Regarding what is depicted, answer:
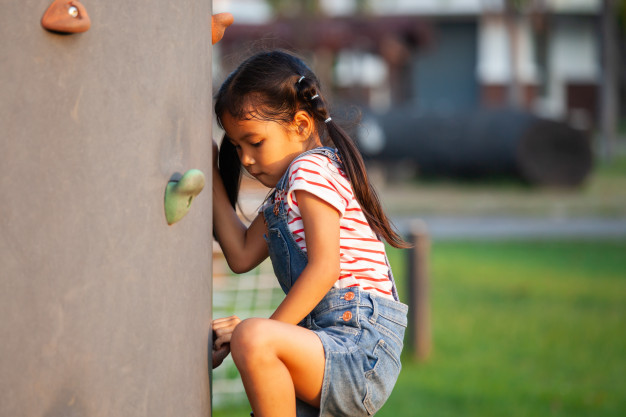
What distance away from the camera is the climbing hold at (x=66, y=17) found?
1.30 m

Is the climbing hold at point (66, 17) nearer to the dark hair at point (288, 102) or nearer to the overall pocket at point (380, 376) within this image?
the dark hair at point (288, 102)

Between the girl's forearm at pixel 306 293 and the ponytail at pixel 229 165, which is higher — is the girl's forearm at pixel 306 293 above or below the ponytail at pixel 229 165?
below

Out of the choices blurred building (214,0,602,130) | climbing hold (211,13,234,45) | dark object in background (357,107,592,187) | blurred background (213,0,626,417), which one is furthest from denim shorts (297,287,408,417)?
blurred building (214,0,602,130)

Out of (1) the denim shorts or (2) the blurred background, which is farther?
(2) the blurred background

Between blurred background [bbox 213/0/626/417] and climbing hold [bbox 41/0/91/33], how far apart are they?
72 cm

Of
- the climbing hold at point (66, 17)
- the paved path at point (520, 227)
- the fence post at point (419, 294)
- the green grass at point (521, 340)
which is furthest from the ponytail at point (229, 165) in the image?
the paved path at point (520, 227)

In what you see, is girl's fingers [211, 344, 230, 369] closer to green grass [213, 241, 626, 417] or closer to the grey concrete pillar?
the grey concrete pillar

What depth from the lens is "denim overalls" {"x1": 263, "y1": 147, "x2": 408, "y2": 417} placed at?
167 cm

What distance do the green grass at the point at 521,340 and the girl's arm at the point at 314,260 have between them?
270 cm

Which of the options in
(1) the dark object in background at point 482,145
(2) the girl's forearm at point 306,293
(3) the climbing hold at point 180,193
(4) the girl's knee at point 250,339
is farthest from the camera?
(1) the dark object in background at point 482,145

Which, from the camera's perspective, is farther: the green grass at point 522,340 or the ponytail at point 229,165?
the green grass at point 522,340

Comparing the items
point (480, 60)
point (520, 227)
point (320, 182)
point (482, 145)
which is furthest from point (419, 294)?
point (480, 60)

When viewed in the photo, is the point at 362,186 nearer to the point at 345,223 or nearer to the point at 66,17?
the point at 345,223

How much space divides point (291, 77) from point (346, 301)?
1.70 ft
